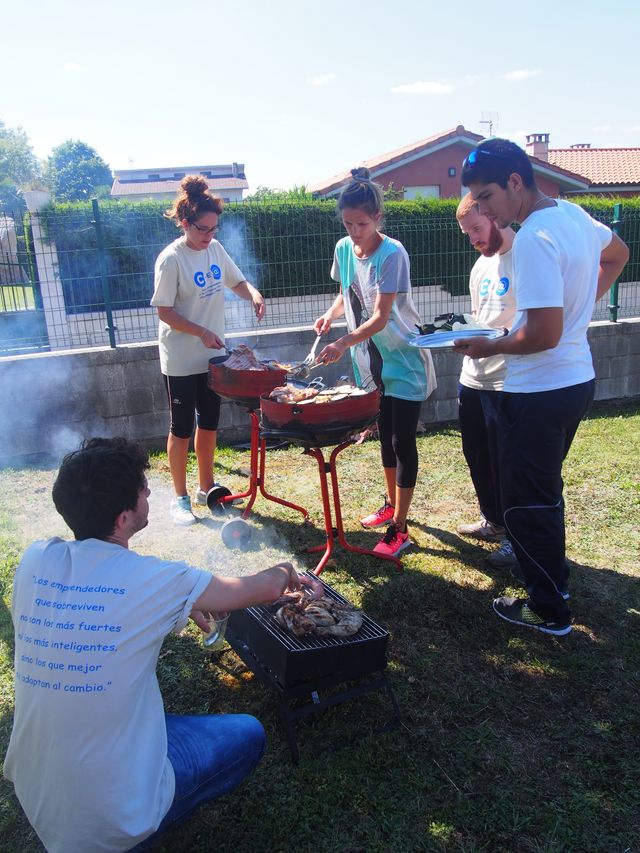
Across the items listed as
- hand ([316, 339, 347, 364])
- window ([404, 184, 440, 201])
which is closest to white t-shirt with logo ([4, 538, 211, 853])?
hand ([316, 339, 347, 364])

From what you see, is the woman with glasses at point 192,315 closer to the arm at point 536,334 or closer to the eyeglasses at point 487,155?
the eyeglasses at point 487,155

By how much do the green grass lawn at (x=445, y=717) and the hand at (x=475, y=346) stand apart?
1.38 m

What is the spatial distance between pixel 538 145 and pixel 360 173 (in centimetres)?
3147

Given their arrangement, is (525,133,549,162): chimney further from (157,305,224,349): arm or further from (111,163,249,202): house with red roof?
(157,305,224,349): arm

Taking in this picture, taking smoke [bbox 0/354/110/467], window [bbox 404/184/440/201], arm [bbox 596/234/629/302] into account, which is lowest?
smoke [bbox 0/354/110/467]

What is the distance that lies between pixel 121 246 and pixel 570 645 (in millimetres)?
5504

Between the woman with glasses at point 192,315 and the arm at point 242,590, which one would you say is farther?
the woman with glasses at point 192,315

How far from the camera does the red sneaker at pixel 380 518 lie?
4.50m

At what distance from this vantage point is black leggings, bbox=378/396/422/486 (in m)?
3.93

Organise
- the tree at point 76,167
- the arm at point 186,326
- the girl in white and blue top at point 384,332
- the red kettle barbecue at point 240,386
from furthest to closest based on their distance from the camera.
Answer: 1. the tree at point 76,167
2. the arm at point 186,326
3. the red kettle barbecue at point 240,386
4. the girl in white and blue top at point 384,332

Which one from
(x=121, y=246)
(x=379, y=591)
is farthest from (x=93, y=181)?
(x=379, y=591)

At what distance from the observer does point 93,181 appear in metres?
68.9

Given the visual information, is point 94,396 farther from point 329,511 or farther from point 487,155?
point 487,155

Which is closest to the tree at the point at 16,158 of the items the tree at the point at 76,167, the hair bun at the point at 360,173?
the tree at the point at 76,167
